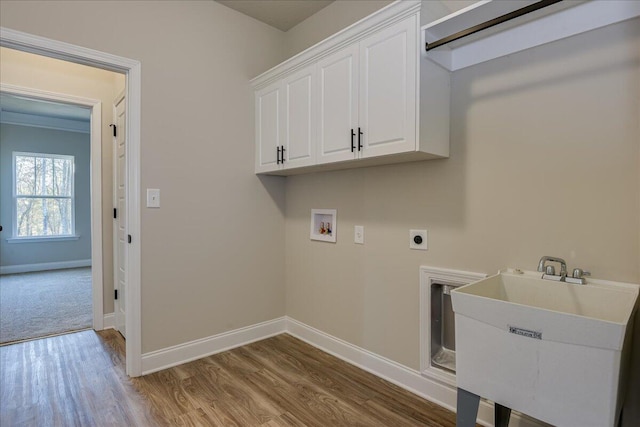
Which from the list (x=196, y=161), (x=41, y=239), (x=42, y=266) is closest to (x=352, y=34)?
(x=196, y=161)

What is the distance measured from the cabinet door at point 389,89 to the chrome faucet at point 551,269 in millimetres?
790

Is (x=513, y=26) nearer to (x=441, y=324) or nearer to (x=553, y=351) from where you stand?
(x=553, y=351)

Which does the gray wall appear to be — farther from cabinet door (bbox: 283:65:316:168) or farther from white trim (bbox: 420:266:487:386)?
white trim (bbox: 420:266:487:386)

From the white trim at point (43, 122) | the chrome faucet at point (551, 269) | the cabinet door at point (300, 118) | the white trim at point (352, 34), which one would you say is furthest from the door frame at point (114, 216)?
the white trim at point (43, 122)

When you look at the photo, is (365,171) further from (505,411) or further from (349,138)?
(505,411)

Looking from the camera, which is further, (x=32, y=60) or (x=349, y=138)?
(x=32, y=60)

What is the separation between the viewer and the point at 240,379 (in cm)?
235

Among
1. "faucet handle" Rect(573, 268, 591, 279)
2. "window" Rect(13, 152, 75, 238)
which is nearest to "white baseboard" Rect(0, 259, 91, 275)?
"window" Rect(13, 152, 75, 238)

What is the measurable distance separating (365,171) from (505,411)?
159cm

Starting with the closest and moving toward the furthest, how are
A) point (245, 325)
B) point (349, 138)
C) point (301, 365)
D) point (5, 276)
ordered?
point (349, 138) → point (301, 365) → point (245, 325) → point (5, 276)

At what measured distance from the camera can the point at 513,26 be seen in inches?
67.5

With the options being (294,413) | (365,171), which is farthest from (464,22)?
(294,413)

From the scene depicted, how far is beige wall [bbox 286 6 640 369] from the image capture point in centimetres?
146

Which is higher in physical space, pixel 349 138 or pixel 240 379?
pixel 349 138
